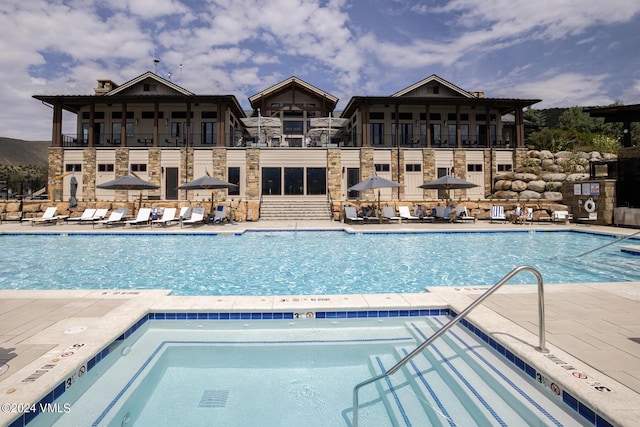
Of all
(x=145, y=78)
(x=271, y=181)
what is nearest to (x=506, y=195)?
(x=271, y=181)

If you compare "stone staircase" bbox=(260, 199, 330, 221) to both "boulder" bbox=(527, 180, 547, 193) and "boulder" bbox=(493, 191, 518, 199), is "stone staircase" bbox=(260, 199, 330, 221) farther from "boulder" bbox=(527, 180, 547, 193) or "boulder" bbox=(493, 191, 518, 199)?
"boulder" bbox=(527, 180, 547, 193)

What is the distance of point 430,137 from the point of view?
24.6m

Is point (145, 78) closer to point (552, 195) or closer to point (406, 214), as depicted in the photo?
point (406, 214)

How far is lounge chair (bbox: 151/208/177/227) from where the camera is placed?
14.8m

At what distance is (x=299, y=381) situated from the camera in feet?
9.74

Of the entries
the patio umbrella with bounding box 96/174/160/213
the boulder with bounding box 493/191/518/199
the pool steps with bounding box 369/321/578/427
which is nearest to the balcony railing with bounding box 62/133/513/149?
the boulder with bounding box 493/191/518/199

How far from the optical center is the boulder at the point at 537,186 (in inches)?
800

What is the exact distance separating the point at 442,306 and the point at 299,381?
7.11ft

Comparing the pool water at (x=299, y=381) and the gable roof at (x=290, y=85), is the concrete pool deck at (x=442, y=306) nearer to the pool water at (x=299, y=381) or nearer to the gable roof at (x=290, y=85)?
the pool water at (x=299, y=381)

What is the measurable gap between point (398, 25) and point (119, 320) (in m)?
18.4

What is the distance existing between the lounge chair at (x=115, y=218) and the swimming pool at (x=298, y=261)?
1872 mm

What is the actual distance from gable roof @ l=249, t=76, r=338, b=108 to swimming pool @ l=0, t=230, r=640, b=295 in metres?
16.3

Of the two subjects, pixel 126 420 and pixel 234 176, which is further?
pixel 234 176

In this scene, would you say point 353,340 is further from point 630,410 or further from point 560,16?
point 560,16
